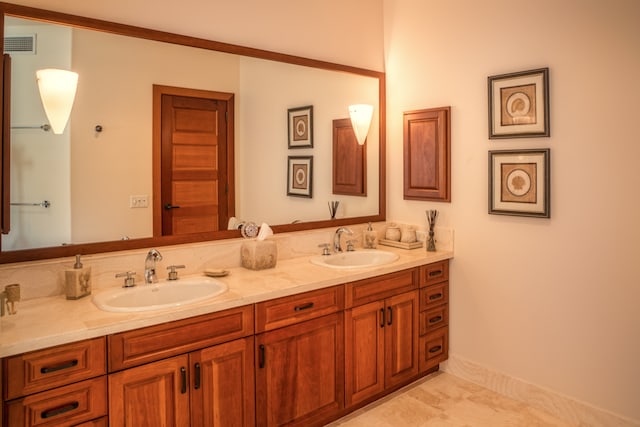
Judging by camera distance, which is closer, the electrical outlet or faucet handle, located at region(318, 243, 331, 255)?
the electrical outlet

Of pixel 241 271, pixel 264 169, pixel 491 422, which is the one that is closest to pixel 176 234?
pixel 241 271

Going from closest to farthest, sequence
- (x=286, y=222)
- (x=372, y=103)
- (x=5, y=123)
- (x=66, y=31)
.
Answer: (x=5, y=123)
(x=66, y=31)
(x=286, y=222)
(x=372, y=103)

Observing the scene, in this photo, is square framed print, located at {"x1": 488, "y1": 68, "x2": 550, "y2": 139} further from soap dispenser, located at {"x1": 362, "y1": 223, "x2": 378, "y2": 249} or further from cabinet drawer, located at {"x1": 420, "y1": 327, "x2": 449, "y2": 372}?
cabinet drawer, located at {"x1": 420, "y1": 327, "x2": 449, "y2": 372}

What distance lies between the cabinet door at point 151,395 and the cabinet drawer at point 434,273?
1.60 meters

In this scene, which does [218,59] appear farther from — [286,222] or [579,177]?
[579,177]

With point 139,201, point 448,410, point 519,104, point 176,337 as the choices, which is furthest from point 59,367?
point 519,104

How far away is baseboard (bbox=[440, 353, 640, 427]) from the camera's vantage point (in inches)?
96.6

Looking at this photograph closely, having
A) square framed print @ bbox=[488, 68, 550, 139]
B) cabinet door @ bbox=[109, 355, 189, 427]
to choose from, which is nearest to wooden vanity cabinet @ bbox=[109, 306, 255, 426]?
cabinet door @ bbox=[109, 355, 189, 427]

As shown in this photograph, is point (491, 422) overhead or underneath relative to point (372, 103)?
underneath

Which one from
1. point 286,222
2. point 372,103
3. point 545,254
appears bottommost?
point 545,254

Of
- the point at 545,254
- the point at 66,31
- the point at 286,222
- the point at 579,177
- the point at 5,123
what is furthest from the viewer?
the point at 286,222

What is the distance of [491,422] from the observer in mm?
2547

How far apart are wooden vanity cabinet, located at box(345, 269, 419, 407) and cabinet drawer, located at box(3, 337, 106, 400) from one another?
1.25 m

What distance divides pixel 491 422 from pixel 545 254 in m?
0.97
